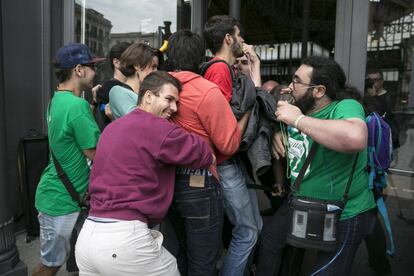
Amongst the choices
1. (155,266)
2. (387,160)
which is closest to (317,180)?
(387,160)

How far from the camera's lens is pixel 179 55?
227 centimetres

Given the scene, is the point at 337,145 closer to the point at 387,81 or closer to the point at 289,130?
the point at 289,130

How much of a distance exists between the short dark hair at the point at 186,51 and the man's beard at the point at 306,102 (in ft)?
2.07

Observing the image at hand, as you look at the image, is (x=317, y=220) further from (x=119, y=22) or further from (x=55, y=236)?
(x=119, y=22)

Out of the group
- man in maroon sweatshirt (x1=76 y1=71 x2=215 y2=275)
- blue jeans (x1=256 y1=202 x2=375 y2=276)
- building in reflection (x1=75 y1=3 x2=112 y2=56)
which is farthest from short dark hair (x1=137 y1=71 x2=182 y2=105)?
building in reflection (x1=75 y1=3 x2=112 y2=56)

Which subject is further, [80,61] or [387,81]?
[387,81]

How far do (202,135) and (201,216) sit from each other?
1.50 ft

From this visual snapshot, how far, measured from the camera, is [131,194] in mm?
1836

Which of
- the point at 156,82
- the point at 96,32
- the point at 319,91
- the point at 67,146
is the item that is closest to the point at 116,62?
the point at 67,146

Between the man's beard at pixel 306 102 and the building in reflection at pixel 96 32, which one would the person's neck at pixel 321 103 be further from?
the building in reflection at pixel 96 32

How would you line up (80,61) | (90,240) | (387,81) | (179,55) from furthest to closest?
(387,81), (80,61), (179,55), (90,240)

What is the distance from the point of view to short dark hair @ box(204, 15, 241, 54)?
2436mm

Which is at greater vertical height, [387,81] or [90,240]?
[387,81]

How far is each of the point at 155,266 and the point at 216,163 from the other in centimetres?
70
